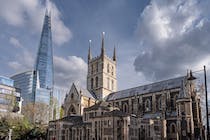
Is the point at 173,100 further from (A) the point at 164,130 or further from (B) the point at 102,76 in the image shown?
(B) the point at 102,76

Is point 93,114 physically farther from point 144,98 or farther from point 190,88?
point 190,88

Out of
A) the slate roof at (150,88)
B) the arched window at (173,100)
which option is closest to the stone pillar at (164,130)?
the arched window at (173,100)

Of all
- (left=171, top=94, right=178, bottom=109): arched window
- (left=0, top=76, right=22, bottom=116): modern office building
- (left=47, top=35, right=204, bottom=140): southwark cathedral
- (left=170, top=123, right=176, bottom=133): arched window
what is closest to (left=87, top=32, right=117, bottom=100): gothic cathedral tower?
(left=47, top=35, right=204, bottom=140): southwark cathedral

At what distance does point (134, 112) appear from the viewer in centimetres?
7394

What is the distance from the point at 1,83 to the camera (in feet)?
350

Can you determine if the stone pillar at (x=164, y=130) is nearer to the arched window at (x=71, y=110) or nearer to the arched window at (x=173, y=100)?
the arched window at (x=173, y=100)

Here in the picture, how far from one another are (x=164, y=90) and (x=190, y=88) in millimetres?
9901

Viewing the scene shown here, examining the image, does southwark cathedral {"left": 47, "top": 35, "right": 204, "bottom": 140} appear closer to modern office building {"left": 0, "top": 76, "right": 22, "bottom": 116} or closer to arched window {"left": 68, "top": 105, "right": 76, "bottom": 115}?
arched window {"left": 68, "top": 105, "right": 76, "bottom": 115}

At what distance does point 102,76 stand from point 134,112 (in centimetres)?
2229

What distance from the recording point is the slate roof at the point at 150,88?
67787mm

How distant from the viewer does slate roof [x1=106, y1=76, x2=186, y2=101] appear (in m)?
67.8

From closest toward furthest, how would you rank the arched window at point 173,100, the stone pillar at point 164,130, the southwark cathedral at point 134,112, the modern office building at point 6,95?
the stone pillar at point 164,130
the southwark cathedral at point 134,112
the arched window at point 173,100
the modern office building at point 6,95

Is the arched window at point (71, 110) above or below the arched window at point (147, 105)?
below

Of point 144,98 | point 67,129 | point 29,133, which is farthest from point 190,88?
point 29,133
